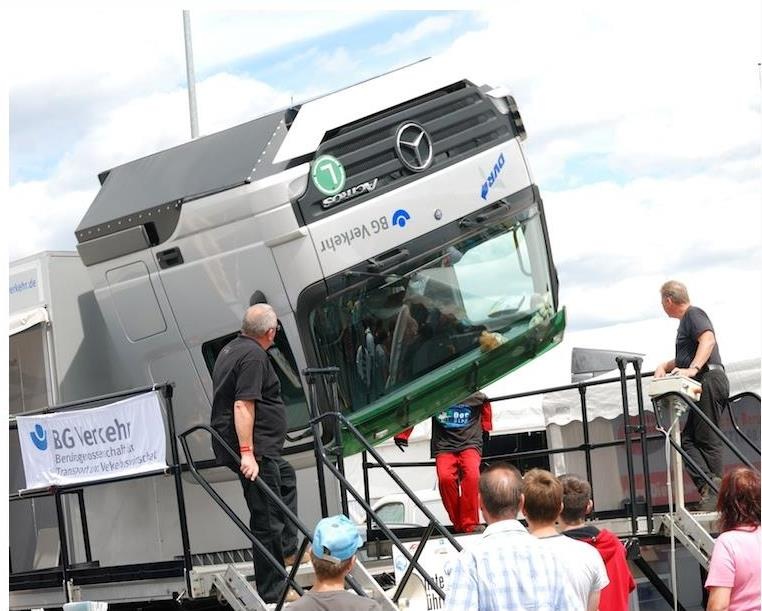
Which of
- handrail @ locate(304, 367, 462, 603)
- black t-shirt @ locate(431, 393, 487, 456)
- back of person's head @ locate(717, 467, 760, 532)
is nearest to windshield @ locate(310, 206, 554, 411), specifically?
handrail @ locate(304, 367, 462, 603)

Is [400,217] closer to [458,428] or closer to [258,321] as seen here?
[258,321]

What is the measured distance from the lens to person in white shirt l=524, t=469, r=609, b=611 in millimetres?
4461

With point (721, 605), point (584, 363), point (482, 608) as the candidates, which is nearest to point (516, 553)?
point (482, 608)

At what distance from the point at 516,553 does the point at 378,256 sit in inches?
163

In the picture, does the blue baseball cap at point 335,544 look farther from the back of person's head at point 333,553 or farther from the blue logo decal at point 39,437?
the blue logo decal at point 39,437

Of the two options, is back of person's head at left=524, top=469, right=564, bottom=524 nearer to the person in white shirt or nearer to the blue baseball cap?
the person in white shirt

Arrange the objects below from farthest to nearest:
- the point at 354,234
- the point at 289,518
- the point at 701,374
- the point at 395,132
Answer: the point at 701,374 < the point at 395,132 < the point at 354,234 < the point at 289,518

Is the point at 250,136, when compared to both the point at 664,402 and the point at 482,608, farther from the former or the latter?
the point at 482,608

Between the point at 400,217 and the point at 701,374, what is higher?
the point at 400,217

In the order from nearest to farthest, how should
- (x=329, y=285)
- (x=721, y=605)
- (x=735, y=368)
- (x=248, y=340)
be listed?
(x=721, y=605) < (x=248, y=340) < (x=329, y=285) < (x=735, y=368)

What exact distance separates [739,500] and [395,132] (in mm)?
4254

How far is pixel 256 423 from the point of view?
7.36 m

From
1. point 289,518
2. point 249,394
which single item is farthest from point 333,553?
point 249,394

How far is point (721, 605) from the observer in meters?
4.65
